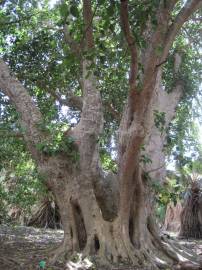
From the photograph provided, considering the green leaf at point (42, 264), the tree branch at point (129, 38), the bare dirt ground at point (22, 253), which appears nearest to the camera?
the tree branch at point (129, 38)

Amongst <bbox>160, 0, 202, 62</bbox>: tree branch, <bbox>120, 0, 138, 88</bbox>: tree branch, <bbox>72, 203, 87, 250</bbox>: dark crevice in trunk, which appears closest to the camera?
<bbox>120, 0, 138, 88</bbox>: tree branch

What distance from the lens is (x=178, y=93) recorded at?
407 inches

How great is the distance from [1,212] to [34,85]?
11.4 feet

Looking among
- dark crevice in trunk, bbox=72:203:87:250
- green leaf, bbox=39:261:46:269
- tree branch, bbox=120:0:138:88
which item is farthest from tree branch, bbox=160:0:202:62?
green leaf, bbox=39:261:46:269

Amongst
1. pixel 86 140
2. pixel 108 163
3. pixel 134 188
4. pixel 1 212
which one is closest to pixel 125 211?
pixel 134 188

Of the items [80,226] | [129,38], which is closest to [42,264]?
[80,226]

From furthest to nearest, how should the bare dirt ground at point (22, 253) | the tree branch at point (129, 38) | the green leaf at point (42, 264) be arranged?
the bare dirt ground at point (22, 253)
the green leaf at point (42, 264)
the tree branch at point (129, 38)

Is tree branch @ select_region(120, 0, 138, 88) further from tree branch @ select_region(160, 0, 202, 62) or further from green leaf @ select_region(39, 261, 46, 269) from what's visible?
green leaf @ select_region(39, 261, 46, 269)

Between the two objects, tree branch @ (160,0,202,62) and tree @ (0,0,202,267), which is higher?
tree branch @ (160,0,202,62)

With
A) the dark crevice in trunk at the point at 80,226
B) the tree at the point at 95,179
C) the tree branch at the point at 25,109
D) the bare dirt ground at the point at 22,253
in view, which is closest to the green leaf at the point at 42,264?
the bare dirt ground at the point at 22,253

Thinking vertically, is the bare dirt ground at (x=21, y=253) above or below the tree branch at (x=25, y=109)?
below

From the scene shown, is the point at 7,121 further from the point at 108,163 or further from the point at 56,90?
the point at 108,163

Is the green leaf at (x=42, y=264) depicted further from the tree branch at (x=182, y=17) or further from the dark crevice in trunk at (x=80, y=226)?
the tree branch at (x=182, y=17)

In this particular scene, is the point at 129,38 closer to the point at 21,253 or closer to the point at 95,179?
the point at 95,179
